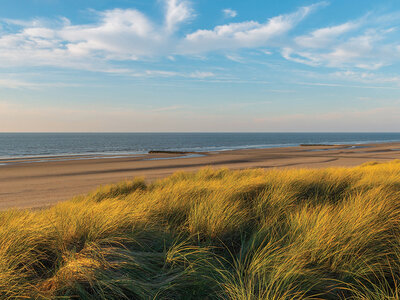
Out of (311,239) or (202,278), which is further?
(311,239)

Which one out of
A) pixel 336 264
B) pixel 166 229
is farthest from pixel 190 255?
pixel 336 264

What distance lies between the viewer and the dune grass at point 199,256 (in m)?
2.62

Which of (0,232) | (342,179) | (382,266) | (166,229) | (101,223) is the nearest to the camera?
(382,266)

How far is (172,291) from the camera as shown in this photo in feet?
8.91

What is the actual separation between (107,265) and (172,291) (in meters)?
0.79

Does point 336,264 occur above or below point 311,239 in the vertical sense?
below

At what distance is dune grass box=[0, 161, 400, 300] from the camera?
262 cm

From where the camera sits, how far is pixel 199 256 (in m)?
3.21

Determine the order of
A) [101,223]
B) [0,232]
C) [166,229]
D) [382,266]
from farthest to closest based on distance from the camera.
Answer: [166,229]
[101,223]
[0,232]
[382,266]

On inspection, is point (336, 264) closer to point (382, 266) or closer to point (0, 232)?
point (382, 266)

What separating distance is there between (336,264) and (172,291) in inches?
75.8

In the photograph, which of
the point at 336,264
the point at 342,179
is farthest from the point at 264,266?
the point at 342,179

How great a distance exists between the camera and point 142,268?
2.95 metres

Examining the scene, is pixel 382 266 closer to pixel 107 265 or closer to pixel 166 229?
pixel 166 229
